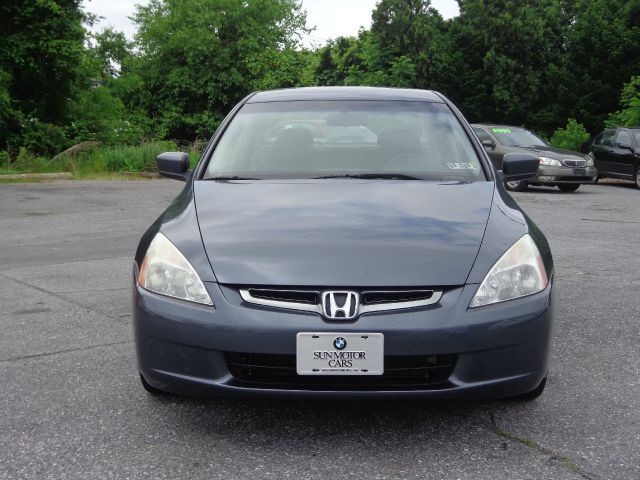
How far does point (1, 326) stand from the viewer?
5016mm

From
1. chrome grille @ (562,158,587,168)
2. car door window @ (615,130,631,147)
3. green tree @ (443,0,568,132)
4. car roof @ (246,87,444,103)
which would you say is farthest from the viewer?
green tree @ (443,0,568,132)

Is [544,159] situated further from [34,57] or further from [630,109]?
[34,57]

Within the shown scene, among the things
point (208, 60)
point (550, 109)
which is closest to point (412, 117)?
point (550, 109)

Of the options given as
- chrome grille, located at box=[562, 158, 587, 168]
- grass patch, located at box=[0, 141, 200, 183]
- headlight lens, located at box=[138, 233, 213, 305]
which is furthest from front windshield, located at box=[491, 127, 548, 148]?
headlight lens, located at box=[138, 233, 213, 305]

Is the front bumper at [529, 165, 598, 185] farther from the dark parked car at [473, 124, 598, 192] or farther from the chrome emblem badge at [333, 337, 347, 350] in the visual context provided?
the chrome emblem badge at [333, 337, 347, 350]

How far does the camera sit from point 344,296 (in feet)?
9.55

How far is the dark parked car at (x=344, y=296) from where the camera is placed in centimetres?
287

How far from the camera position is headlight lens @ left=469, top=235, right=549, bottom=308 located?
3002mm

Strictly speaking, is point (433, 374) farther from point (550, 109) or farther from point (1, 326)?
point (550, 109)

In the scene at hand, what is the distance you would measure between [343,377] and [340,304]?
0.27 m

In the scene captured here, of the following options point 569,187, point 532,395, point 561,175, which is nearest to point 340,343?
point 532,395

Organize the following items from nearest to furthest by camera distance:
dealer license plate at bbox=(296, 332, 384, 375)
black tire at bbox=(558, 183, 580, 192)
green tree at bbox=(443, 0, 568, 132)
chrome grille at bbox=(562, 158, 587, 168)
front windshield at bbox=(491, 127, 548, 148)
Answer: dealer license plate at bbox=(296, 332, 384, 375) → chrome grille at bbox=(562, 158, 587, 168) → black tire at bbox=(558, 183, 580, 192) → front windshield at bbox=(491, 127, 548, 148) → green tree at bbox=(443, 0, 568, 132)

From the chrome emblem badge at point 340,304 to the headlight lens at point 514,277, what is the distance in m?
0.44

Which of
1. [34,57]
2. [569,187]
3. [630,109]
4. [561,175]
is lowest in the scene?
[569,187]
